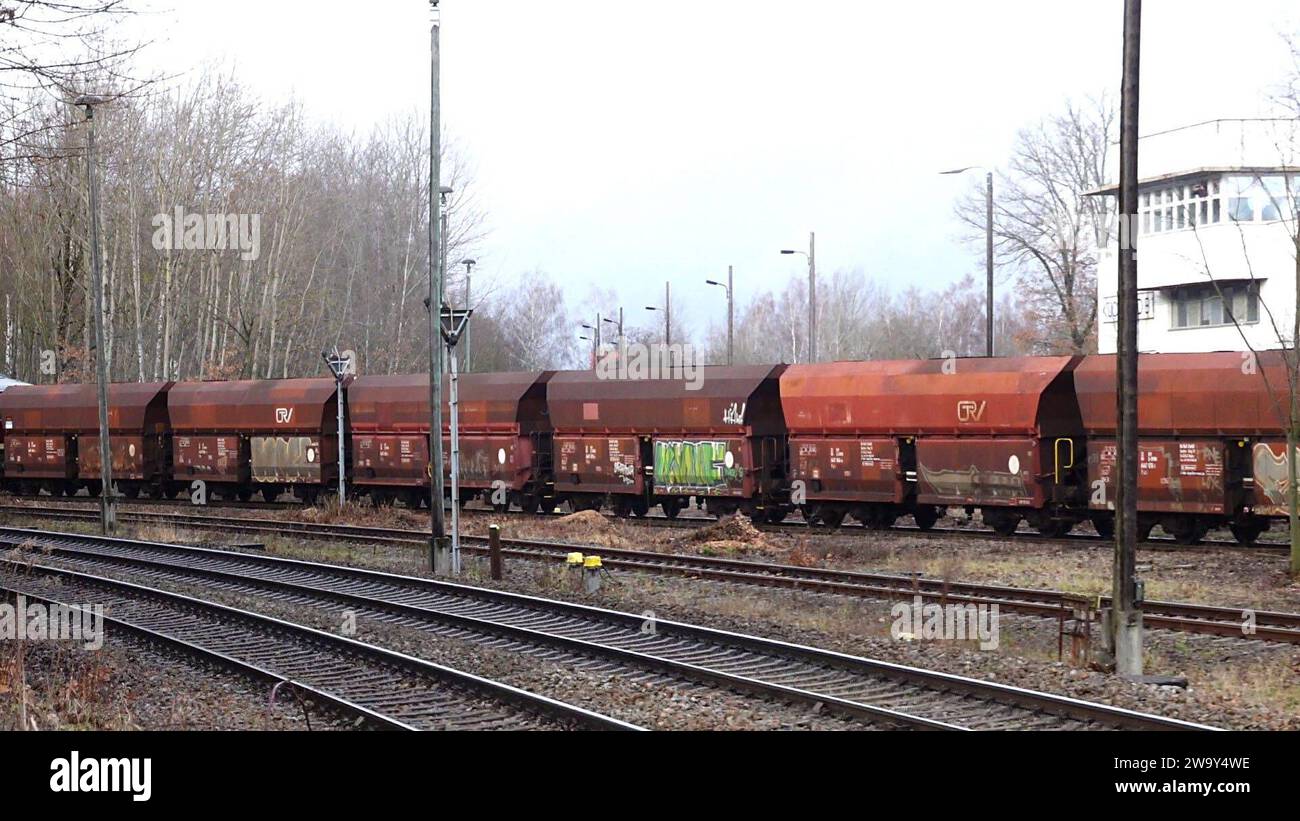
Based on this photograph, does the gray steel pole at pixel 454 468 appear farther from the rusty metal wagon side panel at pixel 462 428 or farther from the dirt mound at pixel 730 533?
the rusty metal wagon side panel at pixel 462 428

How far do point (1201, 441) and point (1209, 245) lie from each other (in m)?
28.3

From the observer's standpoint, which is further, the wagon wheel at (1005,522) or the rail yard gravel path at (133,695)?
the wagon wheel at (1005,522)

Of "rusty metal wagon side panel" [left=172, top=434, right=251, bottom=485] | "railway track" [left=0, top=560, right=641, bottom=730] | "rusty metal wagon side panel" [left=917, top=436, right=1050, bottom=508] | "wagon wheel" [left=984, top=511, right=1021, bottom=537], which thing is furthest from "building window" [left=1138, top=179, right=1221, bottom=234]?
"railway track" [left=0, top=560, right=641, bottom=730]

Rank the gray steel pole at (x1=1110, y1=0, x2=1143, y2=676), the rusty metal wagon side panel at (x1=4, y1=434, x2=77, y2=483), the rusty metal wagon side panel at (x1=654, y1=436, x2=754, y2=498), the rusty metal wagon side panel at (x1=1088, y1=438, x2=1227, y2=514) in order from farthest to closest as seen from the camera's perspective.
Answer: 1. the rusty metal wagon side panel at (x1=4, y1=434, x2=77, y2=483)
2. the rusty metal wagon side panel at (x1=654, y1=436, x2=754, y2=498)
3. the rusty metal wagon side panel at (x1=1088, y1=438, x2=1227, y2=514)
4. the gray steel pole at (x1=1110, y1=0, x2=1143, y2=676)

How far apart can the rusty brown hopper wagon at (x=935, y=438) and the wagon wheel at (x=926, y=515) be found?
27mm

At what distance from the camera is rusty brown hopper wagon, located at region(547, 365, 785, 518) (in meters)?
28.3

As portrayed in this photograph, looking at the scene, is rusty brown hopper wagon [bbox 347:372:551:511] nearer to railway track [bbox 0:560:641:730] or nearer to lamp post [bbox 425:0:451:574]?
lamp post [bbox 425:0:451:574]

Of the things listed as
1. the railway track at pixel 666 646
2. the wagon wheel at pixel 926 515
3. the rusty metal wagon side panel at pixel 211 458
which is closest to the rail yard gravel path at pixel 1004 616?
the railway track at pixel 666 646

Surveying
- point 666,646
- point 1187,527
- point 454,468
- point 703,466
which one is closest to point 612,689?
point 666,646

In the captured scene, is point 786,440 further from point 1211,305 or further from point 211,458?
point 1211,305

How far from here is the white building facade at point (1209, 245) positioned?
4569cm

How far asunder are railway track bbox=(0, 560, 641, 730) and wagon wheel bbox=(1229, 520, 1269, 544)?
16393 millimetres

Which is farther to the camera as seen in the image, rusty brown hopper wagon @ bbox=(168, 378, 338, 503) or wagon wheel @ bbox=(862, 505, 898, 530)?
rusty brown hopper wagon @ bbox=(168, 378, 338, 503)
